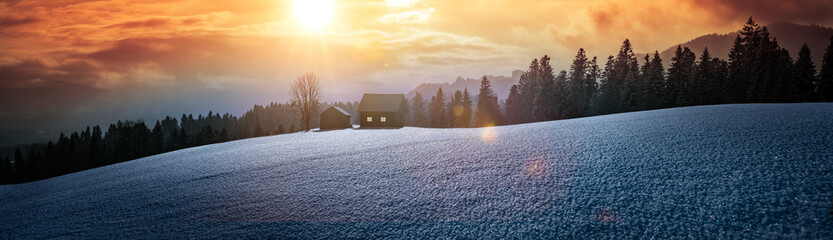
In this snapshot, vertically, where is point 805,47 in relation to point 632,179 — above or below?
above

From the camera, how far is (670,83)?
4872cm

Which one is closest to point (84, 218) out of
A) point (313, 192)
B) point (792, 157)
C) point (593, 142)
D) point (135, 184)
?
point (135, 184)

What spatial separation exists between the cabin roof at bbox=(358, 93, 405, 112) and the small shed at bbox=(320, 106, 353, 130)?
8.77ft

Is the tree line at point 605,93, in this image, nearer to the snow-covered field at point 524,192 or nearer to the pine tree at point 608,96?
the pine tree at point 608,96

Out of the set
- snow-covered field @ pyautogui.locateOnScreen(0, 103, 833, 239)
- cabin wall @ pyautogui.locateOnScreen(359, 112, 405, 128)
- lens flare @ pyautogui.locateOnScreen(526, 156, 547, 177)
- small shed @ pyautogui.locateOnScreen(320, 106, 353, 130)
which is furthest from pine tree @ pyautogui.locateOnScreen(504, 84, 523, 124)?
lens flare @ pyautogui.locateOnScreen(526, 156, 547, 177)

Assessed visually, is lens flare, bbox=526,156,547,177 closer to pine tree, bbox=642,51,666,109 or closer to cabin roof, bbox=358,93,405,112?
cabin roof, bbox=358,93,405,112

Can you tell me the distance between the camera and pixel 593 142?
41.3 feet

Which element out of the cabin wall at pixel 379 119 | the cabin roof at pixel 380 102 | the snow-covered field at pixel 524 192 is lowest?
the snow-covered field at pixel 524 192

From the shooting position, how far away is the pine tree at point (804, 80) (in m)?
40.5

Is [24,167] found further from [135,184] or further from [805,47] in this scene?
[805,47]

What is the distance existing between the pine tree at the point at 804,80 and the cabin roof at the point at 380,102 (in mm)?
45225

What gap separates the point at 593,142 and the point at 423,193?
6869 millimetres

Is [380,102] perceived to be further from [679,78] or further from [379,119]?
[679,78]

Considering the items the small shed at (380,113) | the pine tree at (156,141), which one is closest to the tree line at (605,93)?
the pine tree at (156,141)
